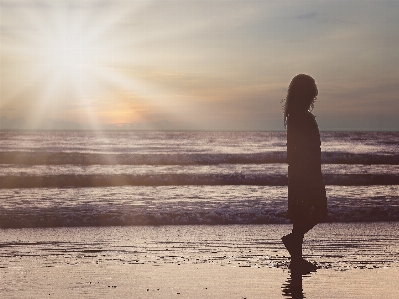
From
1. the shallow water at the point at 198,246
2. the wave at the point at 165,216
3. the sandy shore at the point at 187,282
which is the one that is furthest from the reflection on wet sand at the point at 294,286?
the wave at the point at 165,216

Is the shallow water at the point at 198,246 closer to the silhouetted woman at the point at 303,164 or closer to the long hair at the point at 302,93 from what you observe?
the silhouetted woman at the point at 303,164

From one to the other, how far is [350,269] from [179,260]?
6.38 feet

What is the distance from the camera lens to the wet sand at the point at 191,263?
16.7ft

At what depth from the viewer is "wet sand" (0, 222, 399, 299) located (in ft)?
16.7

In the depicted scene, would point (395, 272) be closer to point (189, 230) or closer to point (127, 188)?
point (189, 230)

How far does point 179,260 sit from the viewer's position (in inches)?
256

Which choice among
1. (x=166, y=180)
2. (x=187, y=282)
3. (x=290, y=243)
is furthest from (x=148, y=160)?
(x=187, y=282)

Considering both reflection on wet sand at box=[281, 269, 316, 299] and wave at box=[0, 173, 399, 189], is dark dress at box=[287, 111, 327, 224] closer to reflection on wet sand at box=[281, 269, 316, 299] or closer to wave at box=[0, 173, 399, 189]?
reflection on wet sand at box=[281, 269, 316, 299]

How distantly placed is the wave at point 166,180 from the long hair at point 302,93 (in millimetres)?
12003

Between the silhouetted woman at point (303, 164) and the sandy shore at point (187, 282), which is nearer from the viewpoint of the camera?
the sandy shore at point (187, 282)

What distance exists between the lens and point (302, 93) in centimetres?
595

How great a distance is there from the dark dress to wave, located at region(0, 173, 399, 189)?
12000 millimetres

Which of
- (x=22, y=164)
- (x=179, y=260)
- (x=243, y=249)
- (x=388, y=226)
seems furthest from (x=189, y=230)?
(x=22, y=164)

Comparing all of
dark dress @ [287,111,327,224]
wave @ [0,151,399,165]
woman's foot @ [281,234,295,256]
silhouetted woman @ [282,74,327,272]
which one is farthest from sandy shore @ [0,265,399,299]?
wave @ [0,151,399,165]
